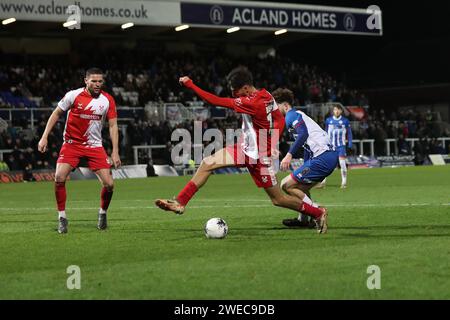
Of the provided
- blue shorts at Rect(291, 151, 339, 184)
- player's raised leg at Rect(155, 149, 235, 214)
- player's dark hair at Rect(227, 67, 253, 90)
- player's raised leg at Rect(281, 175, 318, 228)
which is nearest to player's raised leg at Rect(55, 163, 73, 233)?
player's raised leg at Rect(155, 149, 235, 214)

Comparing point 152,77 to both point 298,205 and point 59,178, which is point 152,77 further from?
point 298,205

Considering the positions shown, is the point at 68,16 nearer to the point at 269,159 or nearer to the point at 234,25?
the point at 234,25

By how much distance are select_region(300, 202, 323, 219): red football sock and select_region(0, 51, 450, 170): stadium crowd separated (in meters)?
23.5

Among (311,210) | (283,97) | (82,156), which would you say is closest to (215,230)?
(311,210)

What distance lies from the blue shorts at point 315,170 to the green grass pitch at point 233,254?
75cm

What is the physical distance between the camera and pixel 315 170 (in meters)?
12.1

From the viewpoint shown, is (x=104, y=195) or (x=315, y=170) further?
(x=104, y=195)

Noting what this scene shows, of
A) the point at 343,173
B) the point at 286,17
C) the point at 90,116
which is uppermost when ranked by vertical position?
the point at 286,17

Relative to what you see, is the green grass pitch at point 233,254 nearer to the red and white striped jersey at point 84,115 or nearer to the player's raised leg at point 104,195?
the player's raised leg at point 104,195

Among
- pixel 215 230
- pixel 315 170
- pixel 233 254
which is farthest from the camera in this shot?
pixel 315 170

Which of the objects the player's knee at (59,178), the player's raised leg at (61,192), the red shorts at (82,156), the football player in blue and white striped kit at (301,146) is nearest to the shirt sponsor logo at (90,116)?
the red shorts at (82,156)

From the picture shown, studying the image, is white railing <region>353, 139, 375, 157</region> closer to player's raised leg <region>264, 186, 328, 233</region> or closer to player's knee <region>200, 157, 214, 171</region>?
player's raised leg <region>264, 186, 328, 233</region>

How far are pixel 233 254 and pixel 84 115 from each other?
431cm

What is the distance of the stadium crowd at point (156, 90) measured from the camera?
3494cm
